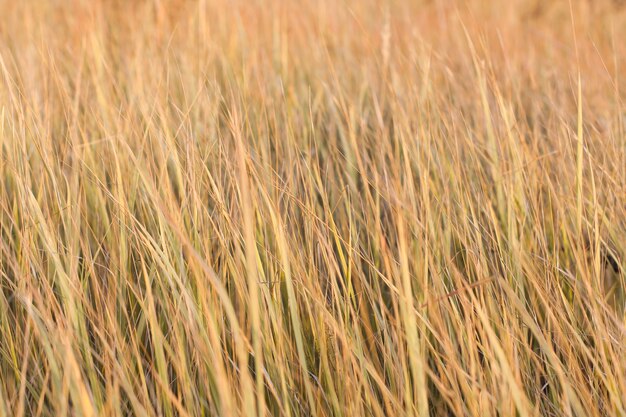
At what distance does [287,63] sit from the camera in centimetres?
188

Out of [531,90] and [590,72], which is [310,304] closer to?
[531,90]

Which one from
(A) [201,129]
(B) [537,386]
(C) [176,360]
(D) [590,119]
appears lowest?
(B) [537,386]

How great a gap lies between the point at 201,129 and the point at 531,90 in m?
0.89

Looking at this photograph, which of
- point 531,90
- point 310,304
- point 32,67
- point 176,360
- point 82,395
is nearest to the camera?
point 82,395

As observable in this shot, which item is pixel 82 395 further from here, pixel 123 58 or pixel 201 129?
pixel 123 58

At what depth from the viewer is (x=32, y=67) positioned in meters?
1.54

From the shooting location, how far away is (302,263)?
92 cm

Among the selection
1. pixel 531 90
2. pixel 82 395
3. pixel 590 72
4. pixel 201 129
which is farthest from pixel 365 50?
pixel 82 395

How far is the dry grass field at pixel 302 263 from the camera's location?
809mm

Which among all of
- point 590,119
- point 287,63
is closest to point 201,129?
point 287,63

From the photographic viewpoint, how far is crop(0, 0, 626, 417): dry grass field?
81 centimetres

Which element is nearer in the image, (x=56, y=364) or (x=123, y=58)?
(x=56, y=364)

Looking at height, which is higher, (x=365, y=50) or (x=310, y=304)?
(x=365, y=50)

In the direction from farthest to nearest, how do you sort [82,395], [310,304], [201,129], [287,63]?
1. [287,63]
2. [201,129]
3. [310,304]
4. [82,395]
